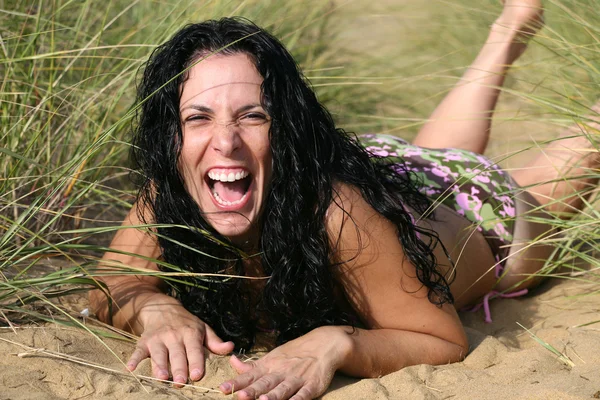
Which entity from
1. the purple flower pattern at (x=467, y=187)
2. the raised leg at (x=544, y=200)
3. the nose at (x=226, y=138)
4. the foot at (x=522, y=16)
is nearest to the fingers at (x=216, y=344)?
the nose at (x=226, y=138)

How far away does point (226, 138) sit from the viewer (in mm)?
2154

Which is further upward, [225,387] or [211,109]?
[211,109]

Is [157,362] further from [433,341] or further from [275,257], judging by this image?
[433,341]

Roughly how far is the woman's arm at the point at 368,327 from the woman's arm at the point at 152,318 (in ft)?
0.48

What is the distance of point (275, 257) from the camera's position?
7.65ft

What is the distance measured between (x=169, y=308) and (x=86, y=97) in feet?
3.55

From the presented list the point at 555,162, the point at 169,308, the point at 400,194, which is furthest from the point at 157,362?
the point at 555,162

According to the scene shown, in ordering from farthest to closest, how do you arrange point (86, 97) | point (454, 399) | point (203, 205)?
point (86, 97) → point (203, 205) → point (454, 399)

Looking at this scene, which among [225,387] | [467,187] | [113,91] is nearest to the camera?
[225,387]

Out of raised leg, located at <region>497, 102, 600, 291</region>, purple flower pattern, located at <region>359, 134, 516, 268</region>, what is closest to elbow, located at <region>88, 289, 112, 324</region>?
purple flower pattern, located at <region>359, 134, 516, 268</region>

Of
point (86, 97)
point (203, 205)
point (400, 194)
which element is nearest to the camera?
point (203, 205)

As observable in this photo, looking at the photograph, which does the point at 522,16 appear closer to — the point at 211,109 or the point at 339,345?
the point at 211,109

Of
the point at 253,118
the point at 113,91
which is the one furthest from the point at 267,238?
the point at 113,91

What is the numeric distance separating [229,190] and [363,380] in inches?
24.9
